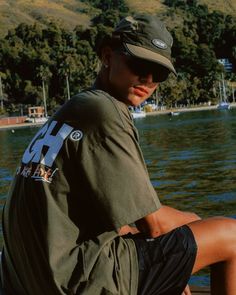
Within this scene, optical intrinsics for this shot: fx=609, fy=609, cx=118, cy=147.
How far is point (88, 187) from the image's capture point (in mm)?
2445

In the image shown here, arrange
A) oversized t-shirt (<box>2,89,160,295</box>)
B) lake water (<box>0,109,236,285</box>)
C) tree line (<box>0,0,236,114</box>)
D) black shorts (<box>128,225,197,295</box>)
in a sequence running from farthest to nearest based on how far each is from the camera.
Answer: tree line (<box>0,0,236,114</box>) < lake water (<box>0,109,236,285</box>) < black shorts (<box>128,225,197,295</box>) < oversized t-shirt (<box>2,89,160,295</box>)

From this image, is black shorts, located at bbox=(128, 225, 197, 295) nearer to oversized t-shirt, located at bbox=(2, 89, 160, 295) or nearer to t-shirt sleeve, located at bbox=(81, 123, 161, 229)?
oversized t-shirt, located at bbox=(2, 89, 160, 295)

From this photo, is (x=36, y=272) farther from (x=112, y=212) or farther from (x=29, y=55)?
(x=29, y=55)

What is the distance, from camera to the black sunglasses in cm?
270

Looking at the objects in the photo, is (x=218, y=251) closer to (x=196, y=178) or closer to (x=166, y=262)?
(x=166, y=262)

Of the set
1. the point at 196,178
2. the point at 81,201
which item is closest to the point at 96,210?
the point at 81,201

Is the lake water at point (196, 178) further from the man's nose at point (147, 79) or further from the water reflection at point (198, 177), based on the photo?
the man's nose at point (147, 79)

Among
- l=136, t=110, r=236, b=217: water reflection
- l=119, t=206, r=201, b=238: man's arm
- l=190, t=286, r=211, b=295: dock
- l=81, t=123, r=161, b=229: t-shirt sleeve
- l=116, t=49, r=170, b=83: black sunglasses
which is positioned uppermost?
l=116, t=49, r=170, b=83: black sunglasses

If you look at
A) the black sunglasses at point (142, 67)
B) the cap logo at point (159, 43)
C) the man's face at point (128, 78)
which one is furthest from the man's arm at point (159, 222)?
the cap logo at point (159, 43)

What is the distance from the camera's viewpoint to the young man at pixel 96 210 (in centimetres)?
242

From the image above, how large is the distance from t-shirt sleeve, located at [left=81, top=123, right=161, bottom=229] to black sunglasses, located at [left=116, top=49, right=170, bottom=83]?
1.21 feet

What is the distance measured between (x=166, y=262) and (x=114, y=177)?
494 mm

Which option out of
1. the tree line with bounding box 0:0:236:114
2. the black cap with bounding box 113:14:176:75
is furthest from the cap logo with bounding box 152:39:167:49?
the tree line with bounding box 0:0:236:114

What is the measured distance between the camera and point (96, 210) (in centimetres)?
247
